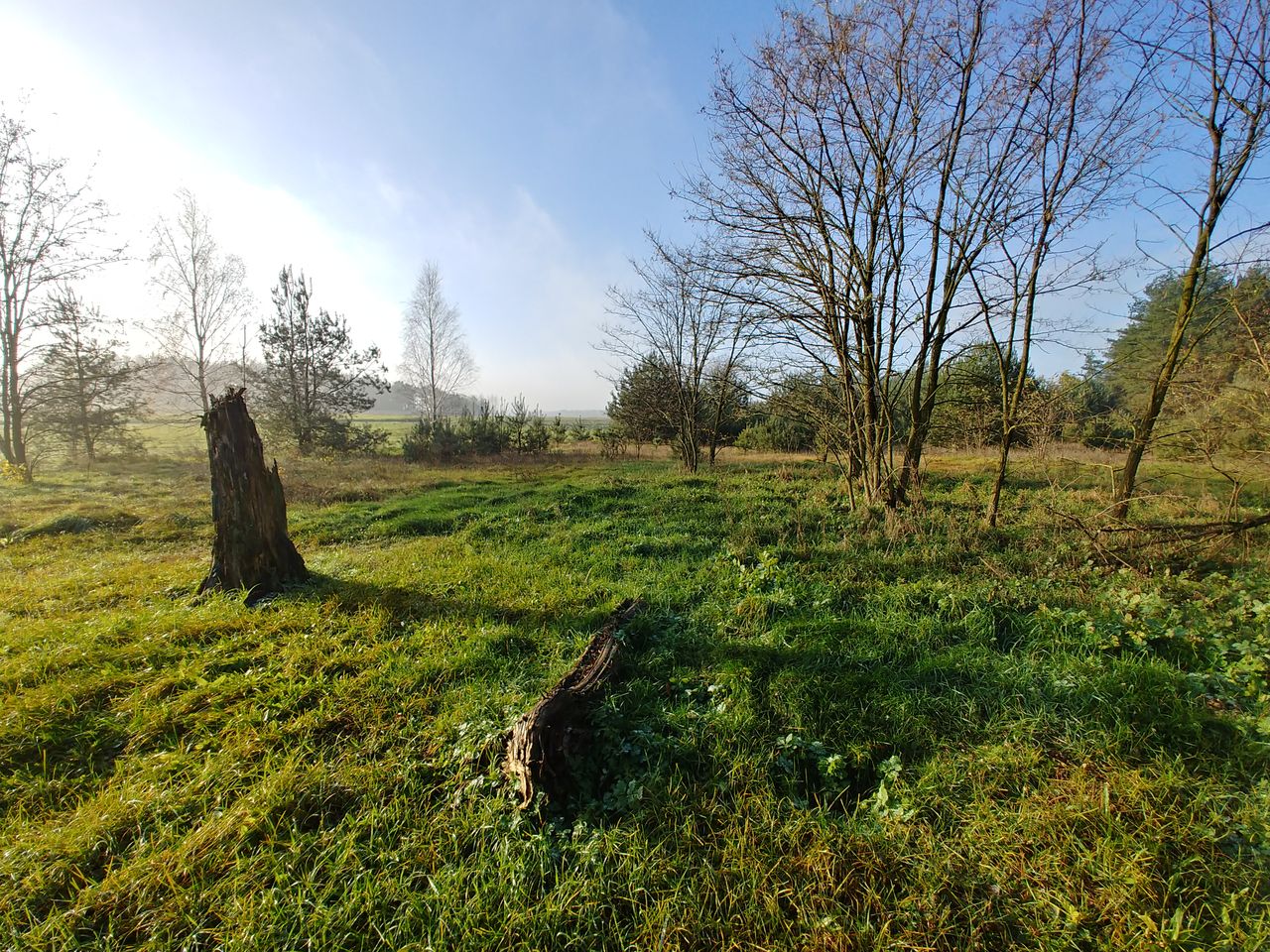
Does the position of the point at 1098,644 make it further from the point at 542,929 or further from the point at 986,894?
the point at 542,929

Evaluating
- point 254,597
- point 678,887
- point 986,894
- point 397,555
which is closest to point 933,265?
point 986,894

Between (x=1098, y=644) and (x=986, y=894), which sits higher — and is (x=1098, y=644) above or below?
above

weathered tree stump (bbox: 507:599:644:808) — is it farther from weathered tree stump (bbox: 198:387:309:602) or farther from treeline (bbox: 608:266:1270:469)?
treeline (bbox: 608:266:1270:469)

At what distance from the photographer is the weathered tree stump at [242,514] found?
4676 mm

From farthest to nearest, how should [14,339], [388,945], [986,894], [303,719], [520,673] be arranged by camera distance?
[14,339]
[520,673]
[303,719]
[986,894]
[388,945]

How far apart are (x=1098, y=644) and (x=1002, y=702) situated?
1176 millimetres

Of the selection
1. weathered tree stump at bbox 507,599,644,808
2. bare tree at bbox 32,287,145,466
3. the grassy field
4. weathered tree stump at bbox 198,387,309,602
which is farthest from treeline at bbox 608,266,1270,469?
bare tree at bbox 32,287,145,466

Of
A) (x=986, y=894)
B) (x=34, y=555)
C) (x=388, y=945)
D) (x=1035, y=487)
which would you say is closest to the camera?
(x=388, y=945)

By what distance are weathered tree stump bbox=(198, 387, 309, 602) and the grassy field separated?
465mm

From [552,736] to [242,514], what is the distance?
4.59 m

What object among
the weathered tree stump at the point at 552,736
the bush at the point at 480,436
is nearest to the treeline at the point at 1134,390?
the weathered tree stump at the point at 552,736

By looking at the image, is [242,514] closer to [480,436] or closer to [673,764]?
[673,764]

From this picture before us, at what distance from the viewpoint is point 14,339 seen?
577 inches

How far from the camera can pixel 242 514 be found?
4750 mm
